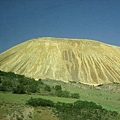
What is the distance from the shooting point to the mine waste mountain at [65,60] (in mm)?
70125

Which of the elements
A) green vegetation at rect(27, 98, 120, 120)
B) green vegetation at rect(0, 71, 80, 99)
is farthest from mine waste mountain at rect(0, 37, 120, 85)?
green vegetation at rect(27, 98, 120, 120)

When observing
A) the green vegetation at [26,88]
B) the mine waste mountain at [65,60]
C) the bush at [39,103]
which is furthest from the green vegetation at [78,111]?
the mine waste mountain at [65,60]

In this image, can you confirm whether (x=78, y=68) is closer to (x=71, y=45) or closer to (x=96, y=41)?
(x=71, y=45)

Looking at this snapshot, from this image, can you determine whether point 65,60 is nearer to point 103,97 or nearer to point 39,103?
point 103,97

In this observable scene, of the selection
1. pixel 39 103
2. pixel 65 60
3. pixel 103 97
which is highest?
pixel 65 60

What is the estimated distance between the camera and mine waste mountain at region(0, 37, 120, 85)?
70.1 meters

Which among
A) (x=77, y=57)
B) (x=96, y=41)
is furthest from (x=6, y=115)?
(x=96, y=41)

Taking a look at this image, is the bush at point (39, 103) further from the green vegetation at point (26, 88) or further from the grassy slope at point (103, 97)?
the grassy slope at point (103, 97)

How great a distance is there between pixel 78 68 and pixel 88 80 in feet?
19.0

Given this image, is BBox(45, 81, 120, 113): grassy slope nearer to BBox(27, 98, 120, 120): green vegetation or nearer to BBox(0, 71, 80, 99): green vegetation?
BBox(0, 71, 80, 99): green vegetation

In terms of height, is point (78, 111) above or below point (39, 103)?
below

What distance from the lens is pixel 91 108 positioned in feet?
74.4

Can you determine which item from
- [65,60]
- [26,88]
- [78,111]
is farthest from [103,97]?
[65,60]

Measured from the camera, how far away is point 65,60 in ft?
253
